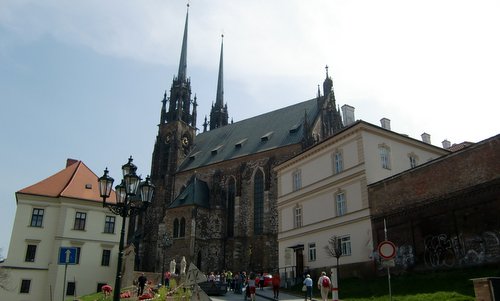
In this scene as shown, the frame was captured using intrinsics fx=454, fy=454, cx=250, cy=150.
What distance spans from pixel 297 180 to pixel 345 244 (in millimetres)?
7188

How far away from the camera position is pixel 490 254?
1894 cm

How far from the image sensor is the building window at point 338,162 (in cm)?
2783

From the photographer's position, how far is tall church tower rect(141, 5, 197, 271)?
52.2m

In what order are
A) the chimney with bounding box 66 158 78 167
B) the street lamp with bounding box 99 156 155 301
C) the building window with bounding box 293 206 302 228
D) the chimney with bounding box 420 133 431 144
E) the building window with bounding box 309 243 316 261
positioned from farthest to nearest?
the chimney with bounding box 66 158 78 167 < the chimney with bounding box 420 133 431 144 < the building window with bounding box 293 206 302 228 < the building window with bounding box 309 243 316 261 < the street lamp with bounding box 99 156 155 301

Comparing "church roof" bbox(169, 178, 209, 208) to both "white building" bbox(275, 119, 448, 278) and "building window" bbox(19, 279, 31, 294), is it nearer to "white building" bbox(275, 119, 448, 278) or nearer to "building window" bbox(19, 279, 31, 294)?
"white building" bbox(275, 119, 448, 278)

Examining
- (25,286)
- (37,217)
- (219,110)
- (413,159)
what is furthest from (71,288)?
(219,110)

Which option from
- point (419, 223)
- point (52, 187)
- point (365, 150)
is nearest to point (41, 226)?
point (52, 187)

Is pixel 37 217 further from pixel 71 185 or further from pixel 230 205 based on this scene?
pixel 230 205

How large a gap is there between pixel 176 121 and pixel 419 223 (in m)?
40.7

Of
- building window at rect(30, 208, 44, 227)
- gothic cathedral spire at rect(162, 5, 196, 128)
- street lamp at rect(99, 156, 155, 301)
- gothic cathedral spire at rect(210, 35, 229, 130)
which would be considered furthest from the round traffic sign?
gothic cathedral spire at rect(210, 35, 229, 130)

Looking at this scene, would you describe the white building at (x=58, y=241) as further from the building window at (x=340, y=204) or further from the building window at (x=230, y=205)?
the building window at (x=340, y=204)

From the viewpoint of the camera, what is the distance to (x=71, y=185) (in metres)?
36.6

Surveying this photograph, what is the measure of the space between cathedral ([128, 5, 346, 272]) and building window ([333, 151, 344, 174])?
45.2ft

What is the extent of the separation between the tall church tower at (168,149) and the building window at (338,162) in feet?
95.0
